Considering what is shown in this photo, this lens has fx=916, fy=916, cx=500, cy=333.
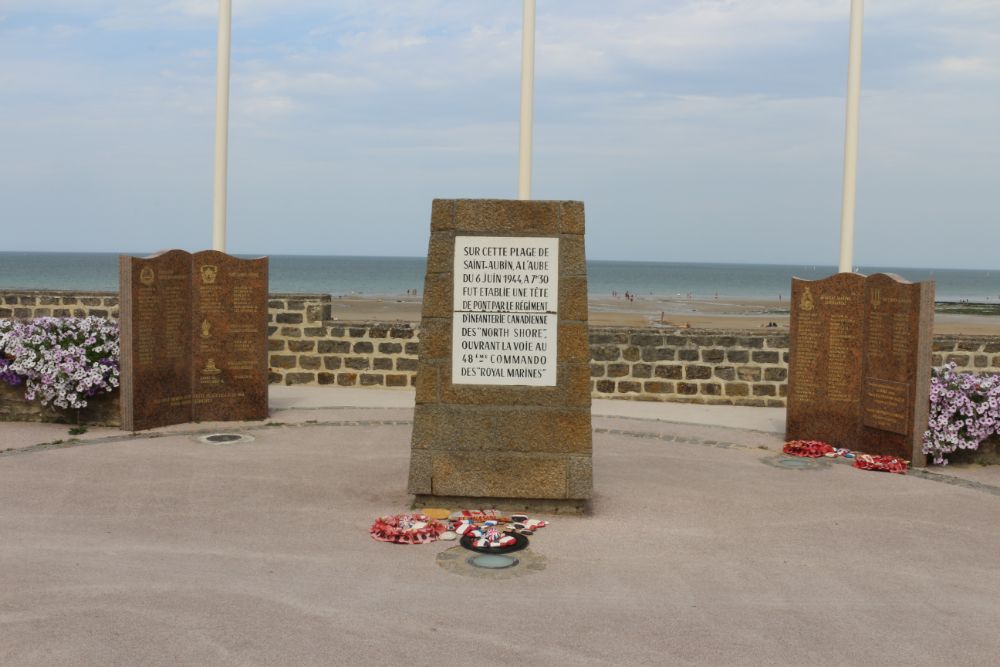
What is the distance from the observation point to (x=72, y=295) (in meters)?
15.1

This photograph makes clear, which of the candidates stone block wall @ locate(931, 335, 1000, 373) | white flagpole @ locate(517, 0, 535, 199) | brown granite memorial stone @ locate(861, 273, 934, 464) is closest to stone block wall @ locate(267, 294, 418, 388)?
white flagpole @ locate(517, 0, 535, 199)

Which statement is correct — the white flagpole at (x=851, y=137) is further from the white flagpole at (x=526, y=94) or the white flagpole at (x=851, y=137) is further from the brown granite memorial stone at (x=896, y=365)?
the white flagpole at (x=526, y=94)

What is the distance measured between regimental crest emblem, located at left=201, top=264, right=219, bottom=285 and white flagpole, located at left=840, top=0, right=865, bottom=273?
262 inches

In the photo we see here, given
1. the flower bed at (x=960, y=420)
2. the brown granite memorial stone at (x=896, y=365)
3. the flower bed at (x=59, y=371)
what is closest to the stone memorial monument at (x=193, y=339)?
the flower bed at (x=59, y=371)

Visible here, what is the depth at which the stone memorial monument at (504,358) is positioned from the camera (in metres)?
6.16

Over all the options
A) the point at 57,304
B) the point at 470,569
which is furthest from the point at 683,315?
the point at 470,569

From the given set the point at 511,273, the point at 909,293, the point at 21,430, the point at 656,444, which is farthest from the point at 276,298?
the point at 909,293

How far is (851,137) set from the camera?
9.91m

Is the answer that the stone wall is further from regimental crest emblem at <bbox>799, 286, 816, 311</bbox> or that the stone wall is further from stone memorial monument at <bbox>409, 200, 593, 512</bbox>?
stone memorial monument at <bbox>409, 200, 593, 512</bbox>

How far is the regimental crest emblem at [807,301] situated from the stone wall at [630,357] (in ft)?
7.99

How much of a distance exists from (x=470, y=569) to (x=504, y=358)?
1610 millimetres

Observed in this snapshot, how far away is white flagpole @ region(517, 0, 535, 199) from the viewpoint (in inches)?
305

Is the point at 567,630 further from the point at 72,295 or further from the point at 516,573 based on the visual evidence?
the point at 72,295

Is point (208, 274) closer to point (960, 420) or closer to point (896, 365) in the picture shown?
point (896, 365)
